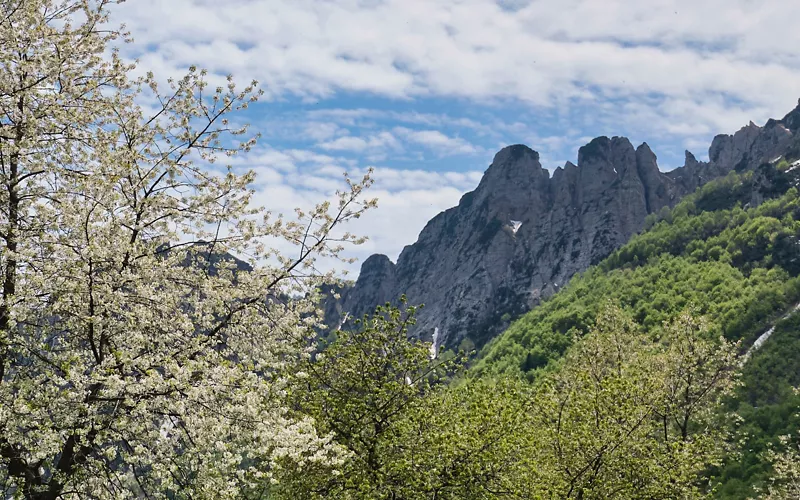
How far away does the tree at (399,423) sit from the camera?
17094 millimetres

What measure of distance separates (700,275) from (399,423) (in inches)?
4798

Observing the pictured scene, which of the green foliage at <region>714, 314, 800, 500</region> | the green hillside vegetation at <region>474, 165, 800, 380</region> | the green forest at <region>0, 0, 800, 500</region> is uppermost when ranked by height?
the green hillside vegetation at <region>474, 165, 800, 380</region>

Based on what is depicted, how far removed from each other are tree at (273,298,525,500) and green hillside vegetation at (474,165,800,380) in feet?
251

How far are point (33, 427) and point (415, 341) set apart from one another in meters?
15.7

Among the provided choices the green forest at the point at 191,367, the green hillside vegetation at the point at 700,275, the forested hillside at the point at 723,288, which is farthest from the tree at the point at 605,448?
the green hillside vegetation at the point at 700,275

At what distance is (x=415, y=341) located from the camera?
75.3ft

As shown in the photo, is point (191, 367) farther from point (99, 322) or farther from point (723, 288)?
point (723, 288)

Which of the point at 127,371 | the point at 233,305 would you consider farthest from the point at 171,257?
the point at 127,371

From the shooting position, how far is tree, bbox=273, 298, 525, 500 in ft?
56.1

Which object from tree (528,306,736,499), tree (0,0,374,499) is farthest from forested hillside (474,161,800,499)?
tree (0,0,374,499)

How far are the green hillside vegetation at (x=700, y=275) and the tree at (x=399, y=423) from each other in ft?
251

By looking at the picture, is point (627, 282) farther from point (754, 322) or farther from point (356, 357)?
point (356, 357)

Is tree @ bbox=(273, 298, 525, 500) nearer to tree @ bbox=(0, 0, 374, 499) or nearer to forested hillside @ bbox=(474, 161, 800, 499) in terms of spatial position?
tree @ bbox=(0, 0, 374, 499)

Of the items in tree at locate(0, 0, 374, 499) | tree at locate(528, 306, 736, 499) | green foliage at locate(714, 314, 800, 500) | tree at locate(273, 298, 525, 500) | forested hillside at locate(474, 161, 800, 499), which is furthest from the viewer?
forested hillside at locate(474, 161, 800, 499)
